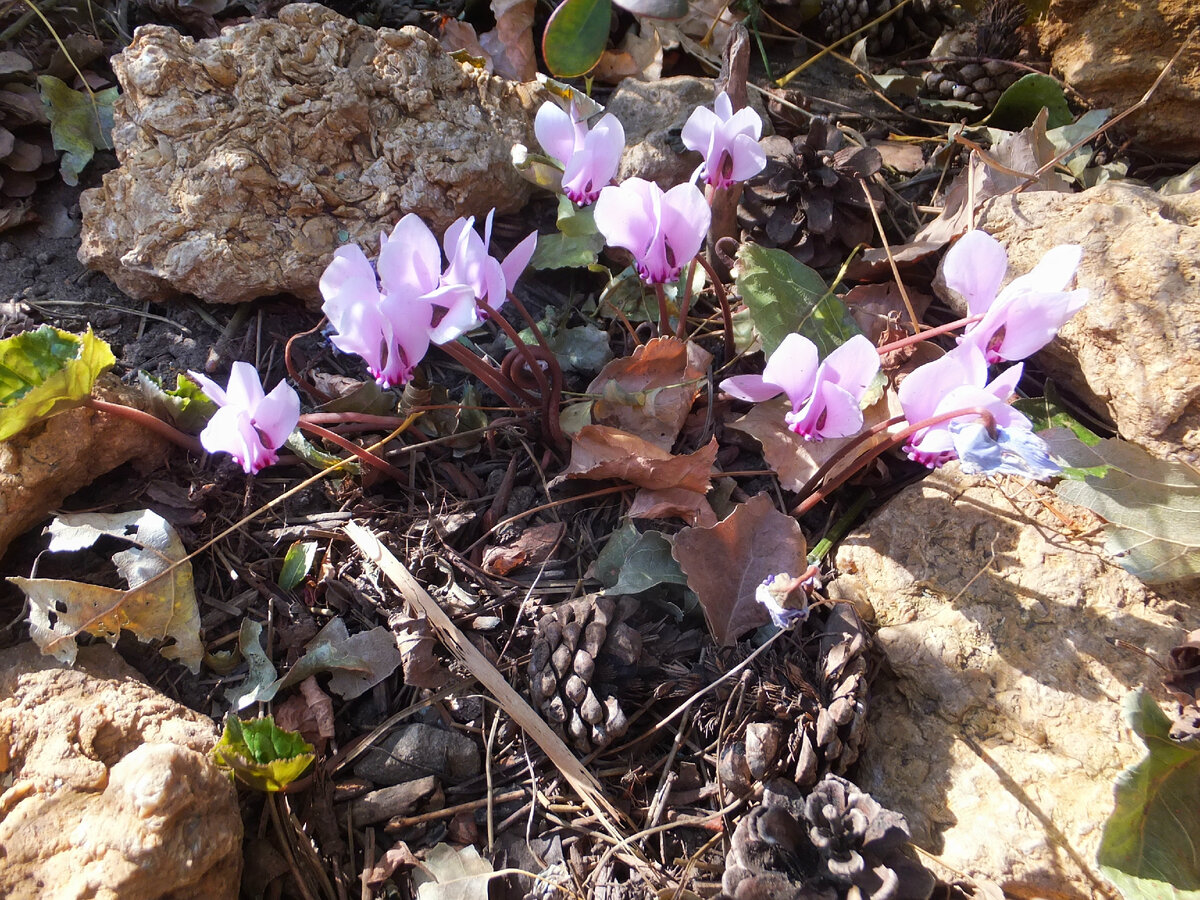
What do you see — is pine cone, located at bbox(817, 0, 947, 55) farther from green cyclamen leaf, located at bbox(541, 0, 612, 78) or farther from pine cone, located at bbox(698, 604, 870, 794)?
pine cone, located at bbox(698, 604, 870, 794)

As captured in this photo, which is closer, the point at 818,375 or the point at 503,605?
the point at 818,375

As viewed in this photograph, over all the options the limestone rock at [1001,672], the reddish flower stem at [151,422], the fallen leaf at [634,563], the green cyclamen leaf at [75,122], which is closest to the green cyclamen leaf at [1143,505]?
the limestone rock at [1001,672]

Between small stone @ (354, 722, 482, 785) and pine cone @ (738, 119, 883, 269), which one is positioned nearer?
small stone @ (354, 722, 482, 785)

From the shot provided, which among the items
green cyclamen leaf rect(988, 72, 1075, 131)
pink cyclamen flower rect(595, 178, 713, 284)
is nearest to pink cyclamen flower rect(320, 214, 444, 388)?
pink cyclamen flower rect(595, 178, 713, 284)

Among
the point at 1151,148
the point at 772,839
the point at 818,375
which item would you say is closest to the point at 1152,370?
the point at 818,375

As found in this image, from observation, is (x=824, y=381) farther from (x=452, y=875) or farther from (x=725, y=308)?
(x=452, y=875)

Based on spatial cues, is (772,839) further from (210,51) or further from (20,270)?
(20,270)
